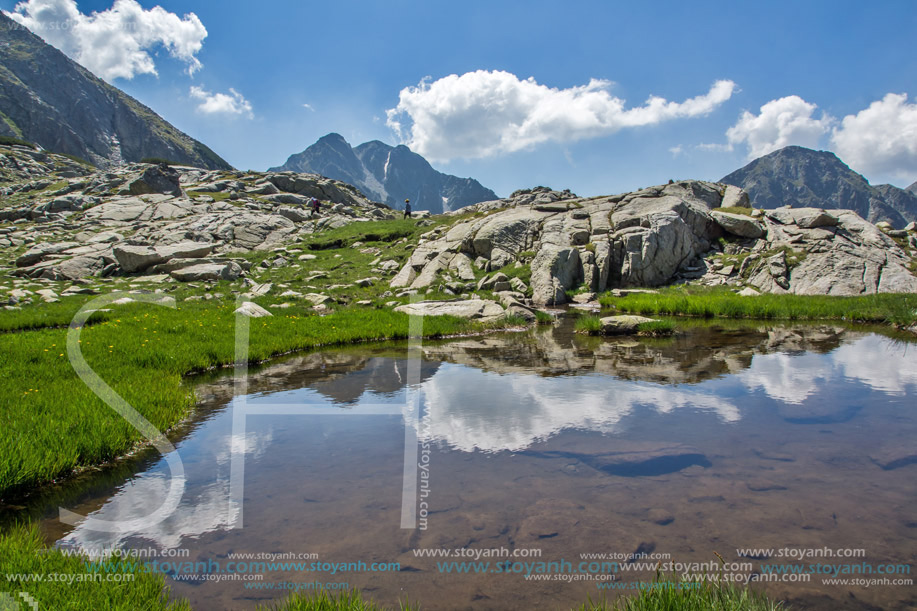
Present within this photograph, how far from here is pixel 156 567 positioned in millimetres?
4730

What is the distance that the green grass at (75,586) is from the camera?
12.4 feet

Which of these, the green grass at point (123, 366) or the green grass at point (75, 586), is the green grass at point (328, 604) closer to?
the green grass at point (75, 586)

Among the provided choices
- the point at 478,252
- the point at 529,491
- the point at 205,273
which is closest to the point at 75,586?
the point at 529,491

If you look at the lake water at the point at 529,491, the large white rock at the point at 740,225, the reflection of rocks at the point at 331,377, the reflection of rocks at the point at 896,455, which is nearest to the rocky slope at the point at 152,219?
the reflection of rocks at the point at 331,377

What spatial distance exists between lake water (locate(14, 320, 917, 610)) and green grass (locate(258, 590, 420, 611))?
212mm

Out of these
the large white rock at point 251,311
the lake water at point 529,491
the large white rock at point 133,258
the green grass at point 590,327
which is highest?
the large white rock at point 133,258

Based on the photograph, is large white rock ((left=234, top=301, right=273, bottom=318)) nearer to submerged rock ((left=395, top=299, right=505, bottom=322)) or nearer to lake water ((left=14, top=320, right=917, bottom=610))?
submerged rock ((left=395, top=299, right=505, bottom=322))

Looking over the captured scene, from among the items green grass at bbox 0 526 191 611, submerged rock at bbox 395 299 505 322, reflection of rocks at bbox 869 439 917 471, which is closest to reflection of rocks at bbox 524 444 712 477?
reflection of rocks at bbox 869 439 917 471

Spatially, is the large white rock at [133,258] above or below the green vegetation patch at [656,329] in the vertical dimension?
above

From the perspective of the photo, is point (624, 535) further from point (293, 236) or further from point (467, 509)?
point (293, 236)

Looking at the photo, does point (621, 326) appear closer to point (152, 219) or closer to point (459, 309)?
point (459, 309)

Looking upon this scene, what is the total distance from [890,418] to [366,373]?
13.1 m

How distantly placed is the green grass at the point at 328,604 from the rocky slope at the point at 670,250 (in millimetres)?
30052

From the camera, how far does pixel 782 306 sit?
26922mm
